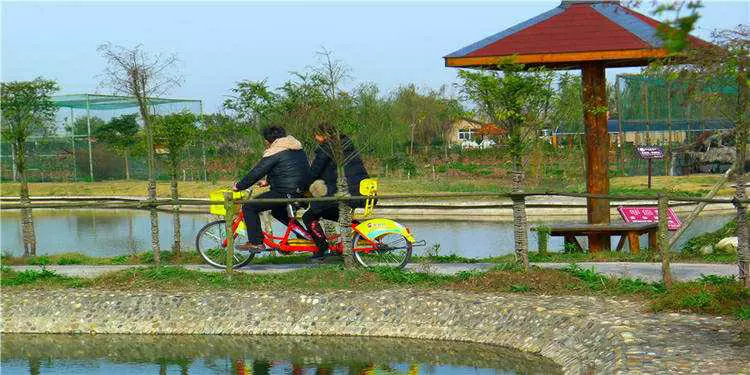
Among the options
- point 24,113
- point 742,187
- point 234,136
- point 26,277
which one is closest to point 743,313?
point 742,187

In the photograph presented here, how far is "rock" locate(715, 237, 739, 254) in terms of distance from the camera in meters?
14.2

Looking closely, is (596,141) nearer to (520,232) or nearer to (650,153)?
(520,232)

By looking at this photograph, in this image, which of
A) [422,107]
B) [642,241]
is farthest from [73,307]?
[422,107]

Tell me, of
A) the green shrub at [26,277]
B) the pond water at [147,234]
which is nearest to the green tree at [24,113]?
the pond water at [147,234]

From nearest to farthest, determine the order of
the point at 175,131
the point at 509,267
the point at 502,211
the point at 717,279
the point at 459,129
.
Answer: the point at 717,279 < the point at 509,267 < the point at 175,131 < the point at 502,211 < the point at 459,129

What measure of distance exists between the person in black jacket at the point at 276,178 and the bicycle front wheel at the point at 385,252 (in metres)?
0.89

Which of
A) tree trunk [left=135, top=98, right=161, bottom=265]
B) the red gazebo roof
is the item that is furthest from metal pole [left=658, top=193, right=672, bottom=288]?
tree trunk [left=135, top=98, right=161, bottom=265]

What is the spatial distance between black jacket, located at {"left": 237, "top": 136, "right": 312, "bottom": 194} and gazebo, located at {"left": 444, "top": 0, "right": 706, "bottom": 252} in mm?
2628

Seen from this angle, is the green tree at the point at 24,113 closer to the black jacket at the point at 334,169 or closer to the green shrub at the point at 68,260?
the green shrub at the point at 68,260

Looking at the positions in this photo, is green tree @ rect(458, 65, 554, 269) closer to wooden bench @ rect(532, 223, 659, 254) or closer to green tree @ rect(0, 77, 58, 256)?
wooden bench @ rect(532, 223, 659, 254)

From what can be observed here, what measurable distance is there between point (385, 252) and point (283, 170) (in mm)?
1435

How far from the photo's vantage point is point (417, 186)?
3544cm

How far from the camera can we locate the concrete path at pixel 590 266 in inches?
451

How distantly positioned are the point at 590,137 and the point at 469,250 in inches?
201
